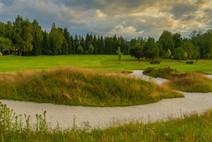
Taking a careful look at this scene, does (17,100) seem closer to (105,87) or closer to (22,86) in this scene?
(22,86)

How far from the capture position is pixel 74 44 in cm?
12044

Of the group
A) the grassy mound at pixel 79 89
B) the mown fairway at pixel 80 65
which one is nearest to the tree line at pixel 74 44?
the mown fairway at pixel 80 65

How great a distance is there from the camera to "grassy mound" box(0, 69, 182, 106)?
747 inches

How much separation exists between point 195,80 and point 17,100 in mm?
16940

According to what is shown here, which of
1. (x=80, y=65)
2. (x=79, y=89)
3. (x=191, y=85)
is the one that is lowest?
(x=80, y=65)

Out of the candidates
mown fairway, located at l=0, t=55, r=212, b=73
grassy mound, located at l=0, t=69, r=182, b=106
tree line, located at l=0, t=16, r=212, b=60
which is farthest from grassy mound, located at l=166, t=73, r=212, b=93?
tree line, located at l=0, t=16, r=212, b=60

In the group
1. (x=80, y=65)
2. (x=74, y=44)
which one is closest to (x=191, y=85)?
(x=80, y=65)

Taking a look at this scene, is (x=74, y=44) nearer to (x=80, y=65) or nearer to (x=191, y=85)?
(x=80, y=65)

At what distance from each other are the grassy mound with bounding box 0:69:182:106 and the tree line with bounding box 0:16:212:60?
7013 centimetres

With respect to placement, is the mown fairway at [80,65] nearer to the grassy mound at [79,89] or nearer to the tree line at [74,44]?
the tree line at [74,44]

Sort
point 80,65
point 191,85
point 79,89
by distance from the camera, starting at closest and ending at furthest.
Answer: point 79,89 < point 191,85 < point 80,65

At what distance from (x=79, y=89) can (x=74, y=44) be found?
4007 inches

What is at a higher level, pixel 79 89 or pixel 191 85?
pixel 79 89

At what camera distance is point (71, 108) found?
17141mm
